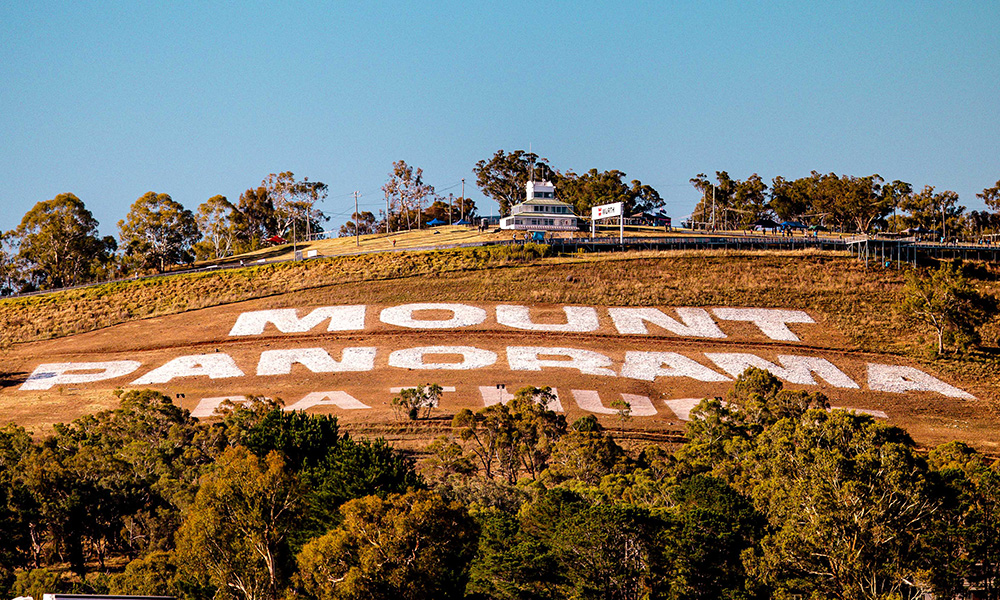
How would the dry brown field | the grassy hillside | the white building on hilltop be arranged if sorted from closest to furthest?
the dry brown field, the grassy hillside, the white building on hilltop

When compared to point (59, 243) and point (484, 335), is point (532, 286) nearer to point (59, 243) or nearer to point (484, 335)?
point (484, 335)

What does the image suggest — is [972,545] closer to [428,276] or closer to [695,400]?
[695,400]

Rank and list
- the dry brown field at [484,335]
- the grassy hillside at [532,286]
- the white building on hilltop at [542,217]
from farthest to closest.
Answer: the white building on hilltop at [542,217]
the grassy hillside at [532,286]
the dry brown field at [484,335]

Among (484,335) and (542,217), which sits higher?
(542,217)

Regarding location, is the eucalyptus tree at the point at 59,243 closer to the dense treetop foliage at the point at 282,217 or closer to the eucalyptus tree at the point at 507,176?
the dense treetop foliage at the point at 282,217

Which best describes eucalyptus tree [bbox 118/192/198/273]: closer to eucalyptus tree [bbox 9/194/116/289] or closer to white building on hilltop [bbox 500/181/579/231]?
eucalyptus tree [bbox 9/194/116/289]

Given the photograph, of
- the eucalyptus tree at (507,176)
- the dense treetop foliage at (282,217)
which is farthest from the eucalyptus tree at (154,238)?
the eucalyptus tree at (507,176)

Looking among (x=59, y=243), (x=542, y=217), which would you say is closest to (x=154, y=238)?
(x=59, y=243)

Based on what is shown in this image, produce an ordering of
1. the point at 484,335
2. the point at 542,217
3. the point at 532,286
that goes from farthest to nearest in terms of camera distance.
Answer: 1. the point at 542,217
2. the point at 532,286
3. the point at 484,335

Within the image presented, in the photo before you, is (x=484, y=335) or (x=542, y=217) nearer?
(x=484, y=335)

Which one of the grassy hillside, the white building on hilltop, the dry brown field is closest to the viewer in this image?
the dry brown field

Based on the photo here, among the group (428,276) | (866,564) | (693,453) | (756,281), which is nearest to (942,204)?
(756,281)

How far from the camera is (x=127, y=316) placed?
9688 centimetres

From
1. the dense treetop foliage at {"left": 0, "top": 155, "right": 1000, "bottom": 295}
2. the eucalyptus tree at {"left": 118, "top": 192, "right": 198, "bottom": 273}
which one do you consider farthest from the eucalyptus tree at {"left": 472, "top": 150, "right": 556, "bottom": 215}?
the eucalyptus tree at {"left": 118, "top": 192, "right": 198, "bottom": 273}
